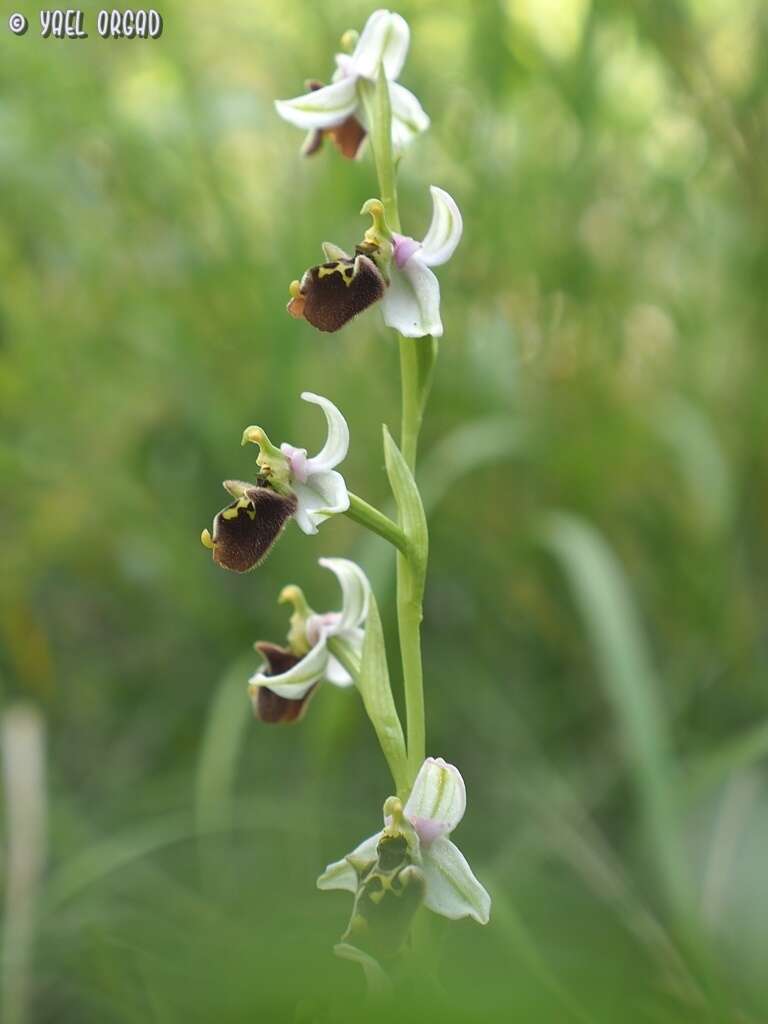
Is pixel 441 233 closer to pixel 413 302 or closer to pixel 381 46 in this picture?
pixel 413 302

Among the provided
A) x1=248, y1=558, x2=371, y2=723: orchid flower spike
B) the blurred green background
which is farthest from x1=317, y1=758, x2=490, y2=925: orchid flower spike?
the blurred green background

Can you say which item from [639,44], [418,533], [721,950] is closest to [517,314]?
[639,44]

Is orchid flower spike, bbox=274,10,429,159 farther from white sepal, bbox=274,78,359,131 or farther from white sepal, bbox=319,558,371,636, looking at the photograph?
white sepal, bbox=319,558,371,636

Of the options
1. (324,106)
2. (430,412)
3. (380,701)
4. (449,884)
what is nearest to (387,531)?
(380,701)

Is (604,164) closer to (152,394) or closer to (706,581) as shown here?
(706,581)

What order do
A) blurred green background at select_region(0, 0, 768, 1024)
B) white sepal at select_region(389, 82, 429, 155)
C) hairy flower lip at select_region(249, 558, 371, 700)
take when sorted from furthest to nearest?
blurred green background at select_region(0, 0, 768, 1024) < white sepal at select_region(389, 82, 429, 155) < hairy flower lip at select_region(249, 558, 371, 700)

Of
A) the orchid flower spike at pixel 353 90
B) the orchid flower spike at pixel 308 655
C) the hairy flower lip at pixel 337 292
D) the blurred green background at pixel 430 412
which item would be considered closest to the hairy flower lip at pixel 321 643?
the orchid flower spike at pixel 308 655

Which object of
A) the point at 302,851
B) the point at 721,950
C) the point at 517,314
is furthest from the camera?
the point at 517,314
